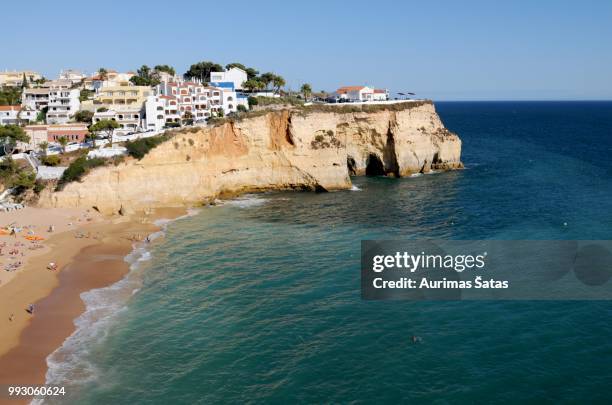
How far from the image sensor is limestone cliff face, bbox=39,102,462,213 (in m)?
56.5

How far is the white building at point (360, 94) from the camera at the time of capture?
4011 inches

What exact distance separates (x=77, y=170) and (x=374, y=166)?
133 feet

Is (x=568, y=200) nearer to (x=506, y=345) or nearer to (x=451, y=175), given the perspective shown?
(x=451, y=175)

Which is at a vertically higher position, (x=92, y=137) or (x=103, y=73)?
(x=103, y=73)

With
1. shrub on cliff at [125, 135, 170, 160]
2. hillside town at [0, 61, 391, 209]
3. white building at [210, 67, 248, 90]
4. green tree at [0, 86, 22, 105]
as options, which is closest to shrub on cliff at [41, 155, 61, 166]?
hillside town at [0, 61, 391, 209]

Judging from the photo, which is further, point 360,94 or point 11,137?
point 360,94

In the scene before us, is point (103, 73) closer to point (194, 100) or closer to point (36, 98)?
point (36, 98)

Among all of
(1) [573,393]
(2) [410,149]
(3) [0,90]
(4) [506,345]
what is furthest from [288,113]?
(3) [0,90]

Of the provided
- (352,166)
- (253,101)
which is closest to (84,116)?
(253,101)

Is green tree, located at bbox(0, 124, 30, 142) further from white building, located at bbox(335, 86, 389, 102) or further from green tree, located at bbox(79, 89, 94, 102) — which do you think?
white building, located at bbox(335, 86, 389, 102)

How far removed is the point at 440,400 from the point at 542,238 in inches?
1006

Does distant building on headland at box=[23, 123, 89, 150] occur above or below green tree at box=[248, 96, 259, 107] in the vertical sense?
below

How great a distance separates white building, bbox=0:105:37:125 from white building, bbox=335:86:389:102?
51.8 m

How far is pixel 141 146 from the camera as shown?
5838 cm
